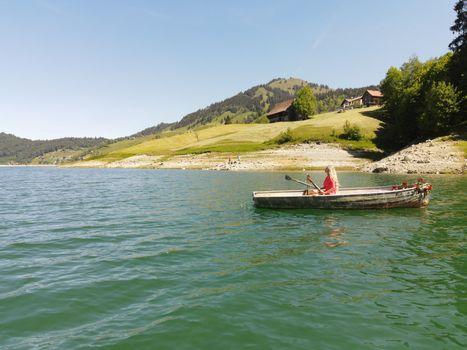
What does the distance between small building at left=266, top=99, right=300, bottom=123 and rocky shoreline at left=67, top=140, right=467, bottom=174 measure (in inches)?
2601

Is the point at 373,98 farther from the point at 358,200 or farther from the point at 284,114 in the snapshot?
the point at 358,200

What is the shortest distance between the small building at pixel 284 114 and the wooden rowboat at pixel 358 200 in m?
137

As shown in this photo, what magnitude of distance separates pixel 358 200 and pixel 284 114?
14532cm

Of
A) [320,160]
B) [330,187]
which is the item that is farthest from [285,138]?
[330,187]

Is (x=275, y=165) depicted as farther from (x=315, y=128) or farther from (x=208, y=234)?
(x=208, y=234)

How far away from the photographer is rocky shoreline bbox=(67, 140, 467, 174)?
62.8 meters

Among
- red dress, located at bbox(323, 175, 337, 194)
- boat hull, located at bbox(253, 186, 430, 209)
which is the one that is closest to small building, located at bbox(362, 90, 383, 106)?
boat hull, located at bbox(253, 186, 430, 209)

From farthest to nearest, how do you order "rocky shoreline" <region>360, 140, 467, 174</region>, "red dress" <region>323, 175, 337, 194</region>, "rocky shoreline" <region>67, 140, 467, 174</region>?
"rocky shoreline" <region>67, 140, 467, 174</region> < "rocky shoreline" <region>360, 140, 467, 174</region> < "red dress" <region>323, 175, 337, 194</region>

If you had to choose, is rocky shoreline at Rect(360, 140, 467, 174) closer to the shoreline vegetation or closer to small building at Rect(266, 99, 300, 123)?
the shoreline vegetation

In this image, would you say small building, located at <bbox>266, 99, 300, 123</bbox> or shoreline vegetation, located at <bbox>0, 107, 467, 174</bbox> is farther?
small building, located at <bbox>266, 99, 300, 123</bbox>

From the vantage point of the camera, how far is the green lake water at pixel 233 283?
28.1ft

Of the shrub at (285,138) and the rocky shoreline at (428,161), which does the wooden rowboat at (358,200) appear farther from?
the shrub at (285,138)

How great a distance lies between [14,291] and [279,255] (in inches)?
372

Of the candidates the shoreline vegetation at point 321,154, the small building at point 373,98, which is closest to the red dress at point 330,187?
the shoreline vegetation at point 321,154
